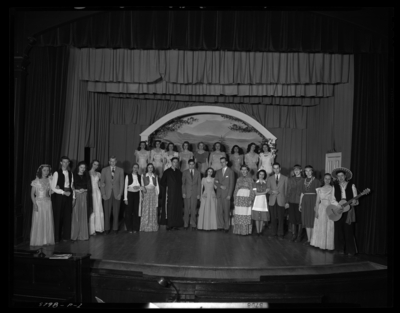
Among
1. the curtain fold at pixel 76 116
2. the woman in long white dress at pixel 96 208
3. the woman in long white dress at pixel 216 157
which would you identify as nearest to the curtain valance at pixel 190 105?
the curtain fold at pixel 76 116

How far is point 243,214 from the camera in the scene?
7.74 meters

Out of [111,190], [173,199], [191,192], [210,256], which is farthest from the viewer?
[191,192]

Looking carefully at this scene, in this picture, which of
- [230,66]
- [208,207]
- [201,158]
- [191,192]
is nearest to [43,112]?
[191,192]

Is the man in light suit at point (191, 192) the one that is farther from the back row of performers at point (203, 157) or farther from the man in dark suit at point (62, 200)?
the man in dark suit at point (62, 200)

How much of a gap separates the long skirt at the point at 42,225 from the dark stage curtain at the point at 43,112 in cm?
40

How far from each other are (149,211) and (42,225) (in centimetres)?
218

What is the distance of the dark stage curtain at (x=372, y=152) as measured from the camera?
6484 mm

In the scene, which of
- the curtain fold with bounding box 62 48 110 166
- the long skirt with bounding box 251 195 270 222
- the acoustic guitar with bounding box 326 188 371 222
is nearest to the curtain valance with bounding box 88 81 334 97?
the curtain fold with bounding box 62 48 110 166

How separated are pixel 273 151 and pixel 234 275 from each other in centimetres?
593

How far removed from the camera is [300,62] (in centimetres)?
720

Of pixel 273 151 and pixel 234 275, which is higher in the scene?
pixel 273 151

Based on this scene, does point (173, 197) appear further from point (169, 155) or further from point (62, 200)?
point (62, 200)

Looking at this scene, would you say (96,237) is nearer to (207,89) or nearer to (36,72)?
(36,72)

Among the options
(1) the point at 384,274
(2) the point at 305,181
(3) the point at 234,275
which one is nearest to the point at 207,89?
(2) the point at 305,181
